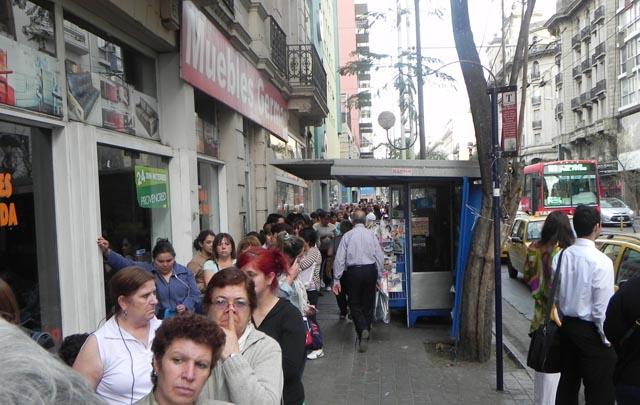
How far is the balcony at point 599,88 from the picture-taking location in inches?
1964

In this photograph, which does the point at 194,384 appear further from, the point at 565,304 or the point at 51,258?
the point at 51,258

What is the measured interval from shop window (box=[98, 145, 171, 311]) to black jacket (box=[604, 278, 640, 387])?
4652 millimetres

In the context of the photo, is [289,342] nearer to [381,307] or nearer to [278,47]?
[381,307]

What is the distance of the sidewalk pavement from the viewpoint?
5.64m

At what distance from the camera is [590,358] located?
396 centimetres

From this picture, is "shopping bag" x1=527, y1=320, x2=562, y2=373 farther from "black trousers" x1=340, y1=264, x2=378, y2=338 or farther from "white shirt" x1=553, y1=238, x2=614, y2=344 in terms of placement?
"black trousers" x1=340, y1=264, x2=378, y2=338

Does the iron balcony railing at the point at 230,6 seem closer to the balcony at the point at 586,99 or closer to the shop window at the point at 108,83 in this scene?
the shop window at the point at 108,83

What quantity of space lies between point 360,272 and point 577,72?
58555 mm

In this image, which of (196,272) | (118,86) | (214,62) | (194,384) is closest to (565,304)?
(194,384)

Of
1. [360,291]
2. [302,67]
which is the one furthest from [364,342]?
[302,67]

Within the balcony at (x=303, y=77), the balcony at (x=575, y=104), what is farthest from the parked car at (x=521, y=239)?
the balcony at (x=575, y=104)

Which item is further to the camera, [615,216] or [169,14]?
[615,216]

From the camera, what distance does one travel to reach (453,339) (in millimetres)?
7566

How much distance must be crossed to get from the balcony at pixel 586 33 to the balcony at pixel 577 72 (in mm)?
3065
